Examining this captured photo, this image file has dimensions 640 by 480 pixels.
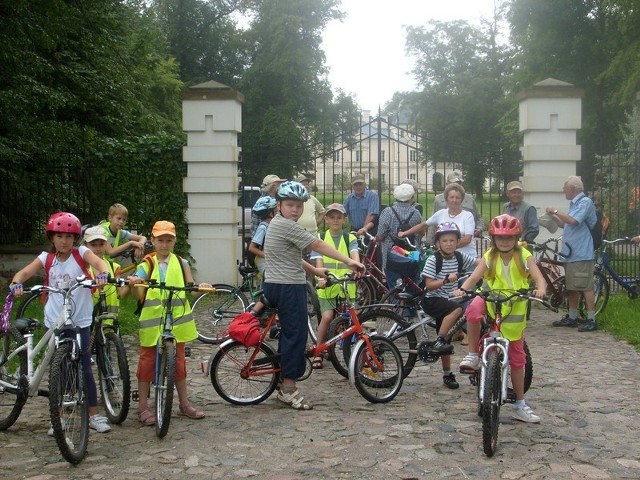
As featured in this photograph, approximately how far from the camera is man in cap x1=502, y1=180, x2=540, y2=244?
38.1ft

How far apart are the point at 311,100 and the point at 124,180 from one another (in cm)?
3185

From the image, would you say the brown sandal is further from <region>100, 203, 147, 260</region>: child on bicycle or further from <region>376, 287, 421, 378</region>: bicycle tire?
<region>100, 203, 147, 260</region>: child on bicycle

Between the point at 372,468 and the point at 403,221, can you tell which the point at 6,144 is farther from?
the point at 372,468

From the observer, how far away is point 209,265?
1433 centimetres

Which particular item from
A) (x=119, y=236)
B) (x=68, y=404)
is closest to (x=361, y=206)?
(x=119, y=236)

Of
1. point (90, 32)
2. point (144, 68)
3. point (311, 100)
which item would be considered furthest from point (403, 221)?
point (311, 100)

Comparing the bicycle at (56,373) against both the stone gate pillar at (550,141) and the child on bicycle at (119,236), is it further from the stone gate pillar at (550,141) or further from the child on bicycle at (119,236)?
the stone gate pillar at (550,141)

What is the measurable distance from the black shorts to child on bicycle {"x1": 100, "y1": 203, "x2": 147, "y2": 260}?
2.92 meters

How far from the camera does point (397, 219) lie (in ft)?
36.8

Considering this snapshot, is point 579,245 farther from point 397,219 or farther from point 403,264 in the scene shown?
point 403,264

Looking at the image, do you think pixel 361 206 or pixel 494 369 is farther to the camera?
pixel 361 206

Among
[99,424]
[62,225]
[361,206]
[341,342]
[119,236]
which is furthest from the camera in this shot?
[361,206]

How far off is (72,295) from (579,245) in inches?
268

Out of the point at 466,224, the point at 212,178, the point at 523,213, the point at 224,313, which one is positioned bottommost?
the point at 224,313
